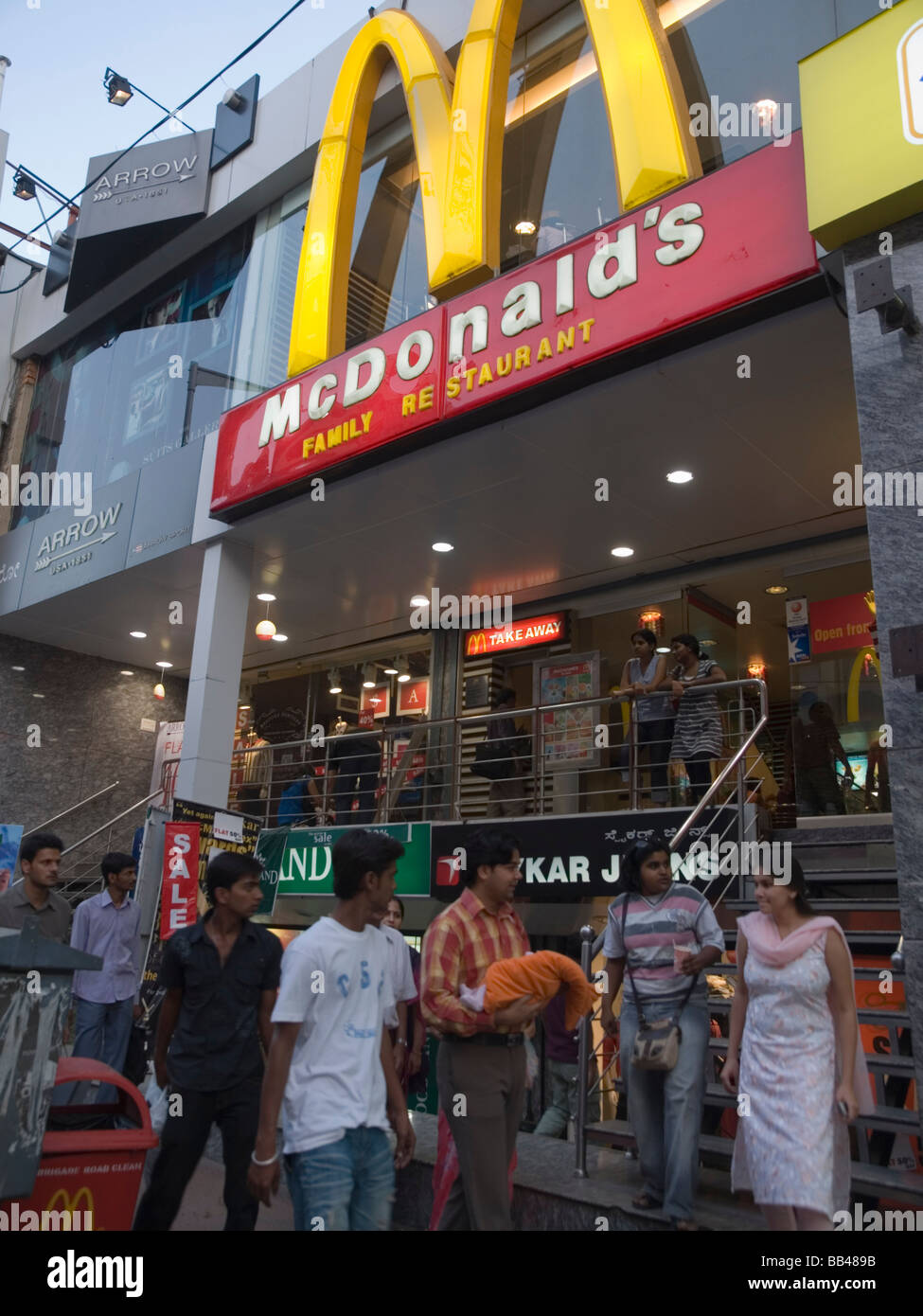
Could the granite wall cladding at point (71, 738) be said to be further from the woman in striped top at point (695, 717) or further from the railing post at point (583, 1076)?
the railing post at point (583, 1076)

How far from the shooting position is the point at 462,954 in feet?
13.2

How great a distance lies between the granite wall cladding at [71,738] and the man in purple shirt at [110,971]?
819cm

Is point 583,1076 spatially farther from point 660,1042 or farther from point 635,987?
point 660,1042

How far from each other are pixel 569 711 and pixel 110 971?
675cm

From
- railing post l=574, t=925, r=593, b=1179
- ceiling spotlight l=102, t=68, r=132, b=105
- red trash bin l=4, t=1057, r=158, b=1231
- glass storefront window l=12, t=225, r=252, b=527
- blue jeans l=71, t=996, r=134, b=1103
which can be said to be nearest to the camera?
red trash bin l=4, t=1057, r=158, b=1231

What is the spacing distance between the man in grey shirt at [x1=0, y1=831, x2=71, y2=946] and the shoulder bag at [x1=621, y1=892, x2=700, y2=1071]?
12.7 ft

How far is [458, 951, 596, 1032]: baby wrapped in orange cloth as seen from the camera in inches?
149

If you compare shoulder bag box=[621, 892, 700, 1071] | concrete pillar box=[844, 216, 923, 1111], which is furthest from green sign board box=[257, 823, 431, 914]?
concrete pillar box=[844, 216, 923, 1111]

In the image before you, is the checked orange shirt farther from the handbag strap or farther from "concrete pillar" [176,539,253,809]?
"concrete pillar" [176,539,253,809]

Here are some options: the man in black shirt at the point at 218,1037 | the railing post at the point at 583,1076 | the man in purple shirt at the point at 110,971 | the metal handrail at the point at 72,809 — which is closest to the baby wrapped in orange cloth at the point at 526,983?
the railing post at the point at 583,1076

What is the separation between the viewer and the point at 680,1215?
419cm

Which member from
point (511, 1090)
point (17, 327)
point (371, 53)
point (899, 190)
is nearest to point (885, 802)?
point (899, 190)

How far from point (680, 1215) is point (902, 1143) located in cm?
159

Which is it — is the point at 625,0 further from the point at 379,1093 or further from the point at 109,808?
the point at 109,808
